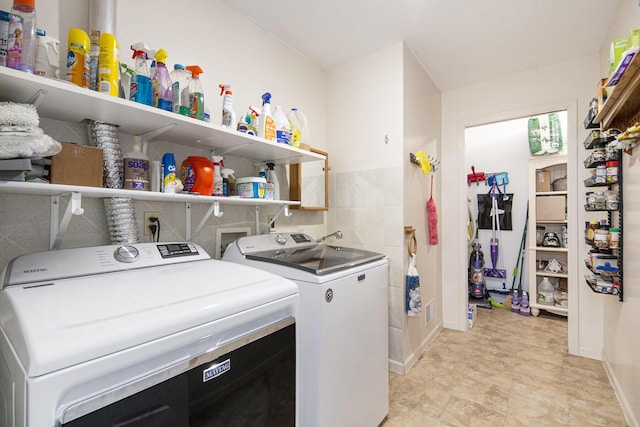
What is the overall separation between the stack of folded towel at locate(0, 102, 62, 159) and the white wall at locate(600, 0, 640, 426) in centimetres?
260

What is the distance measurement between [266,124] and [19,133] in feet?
3.46

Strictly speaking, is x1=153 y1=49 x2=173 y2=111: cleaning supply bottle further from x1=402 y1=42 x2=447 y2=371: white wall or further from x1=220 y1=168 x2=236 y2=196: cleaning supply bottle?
x1=402 y1=42 x2=447 y2=371: white wall

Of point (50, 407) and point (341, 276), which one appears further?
point (341, 276)

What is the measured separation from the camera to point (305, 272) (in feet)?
4.34

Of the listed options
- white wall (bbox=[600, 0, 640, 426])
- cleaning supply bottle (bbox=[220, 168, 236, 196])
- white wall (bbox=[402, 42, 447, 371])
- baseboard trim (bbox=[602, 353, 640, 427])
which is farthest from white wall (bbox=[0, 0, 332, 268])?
baseboard trim (bbox=[602, 353, 640, 427])

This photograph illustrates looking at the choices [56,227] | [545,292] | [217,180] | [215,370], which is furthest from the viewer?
[545,292]

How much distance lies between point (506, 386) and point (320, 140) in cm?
240

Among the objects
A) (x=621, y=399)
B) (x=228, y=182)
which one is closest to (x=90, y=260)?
(x=228, y=182)

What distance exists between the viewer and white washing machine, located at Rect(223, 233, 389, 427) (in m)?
1.28

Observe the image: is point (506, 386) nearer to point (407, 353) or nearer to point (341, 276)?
point (407, 353)

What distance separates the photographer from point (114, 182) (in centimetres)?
115

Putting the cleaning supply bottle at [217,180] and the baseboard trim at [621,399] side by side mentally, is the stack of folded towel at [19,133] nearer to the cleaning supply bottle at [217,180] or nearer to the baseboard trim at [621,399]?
the cleaning supply bottle at [217,180]

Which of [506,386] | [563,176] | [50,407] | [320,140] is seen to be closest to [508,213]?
[563,176]

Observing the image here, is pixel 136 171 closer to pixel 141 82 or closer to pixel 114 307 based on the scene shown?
pixel 141 82
